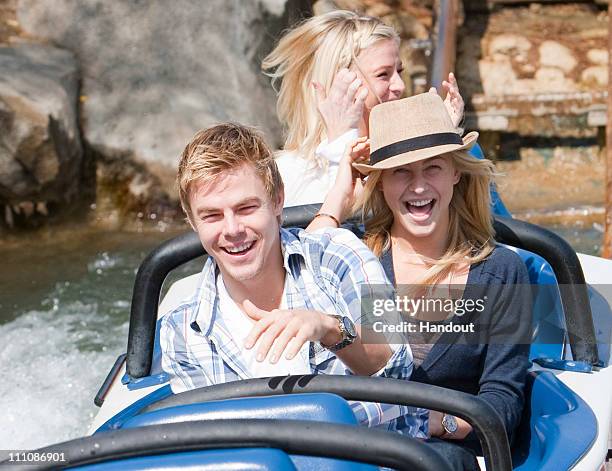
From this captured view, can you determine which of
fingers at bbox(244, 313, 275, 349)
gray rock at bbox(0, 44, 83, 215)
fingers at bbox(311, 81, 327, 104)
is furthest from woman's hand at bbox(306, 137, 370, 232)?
gray rock at bbox(0, 44, 83, 215)

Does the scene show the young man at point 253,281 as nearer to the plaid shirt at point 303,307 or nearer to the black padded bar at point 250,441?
the plaid shirt at point 303,307

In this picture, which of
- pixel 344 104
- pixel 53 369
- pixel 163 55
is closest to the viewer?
pixel 344 104

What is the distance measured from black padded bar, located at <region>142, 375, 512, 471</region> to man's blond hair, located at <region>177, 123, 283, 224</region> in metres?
0.34

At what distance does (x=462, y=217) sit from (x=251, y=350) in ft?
1.97

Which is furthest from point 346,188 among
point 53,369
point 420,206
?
point 53,369

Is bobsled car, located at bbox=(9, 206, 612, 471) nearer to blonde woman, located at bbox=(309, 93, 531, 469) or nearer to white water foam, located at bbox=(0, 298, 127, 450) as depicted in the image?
blonde woman, located at bbox=(309, 93, 531, 469)

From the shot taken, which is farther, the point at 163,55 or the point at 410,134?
the point at 163,55

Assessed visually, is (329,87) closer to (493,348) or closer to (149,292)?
(149,292)

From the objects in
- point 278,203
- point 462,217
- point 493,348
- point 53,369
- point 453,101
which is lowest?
point 53,369

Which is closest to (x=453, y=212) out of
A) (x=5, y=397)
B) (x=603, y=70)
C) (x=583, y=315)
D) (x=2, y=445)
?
(x=583, y=315)

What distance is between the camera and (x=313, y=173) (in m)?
2.51

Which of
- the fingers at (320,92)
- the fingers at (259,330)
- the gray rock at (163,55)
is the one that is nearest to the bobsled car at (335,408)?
the fingers at (259,330)

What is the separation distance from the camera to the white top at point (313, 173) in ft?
7.99

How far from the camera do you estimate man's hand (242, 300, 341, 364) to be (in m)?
1.32
